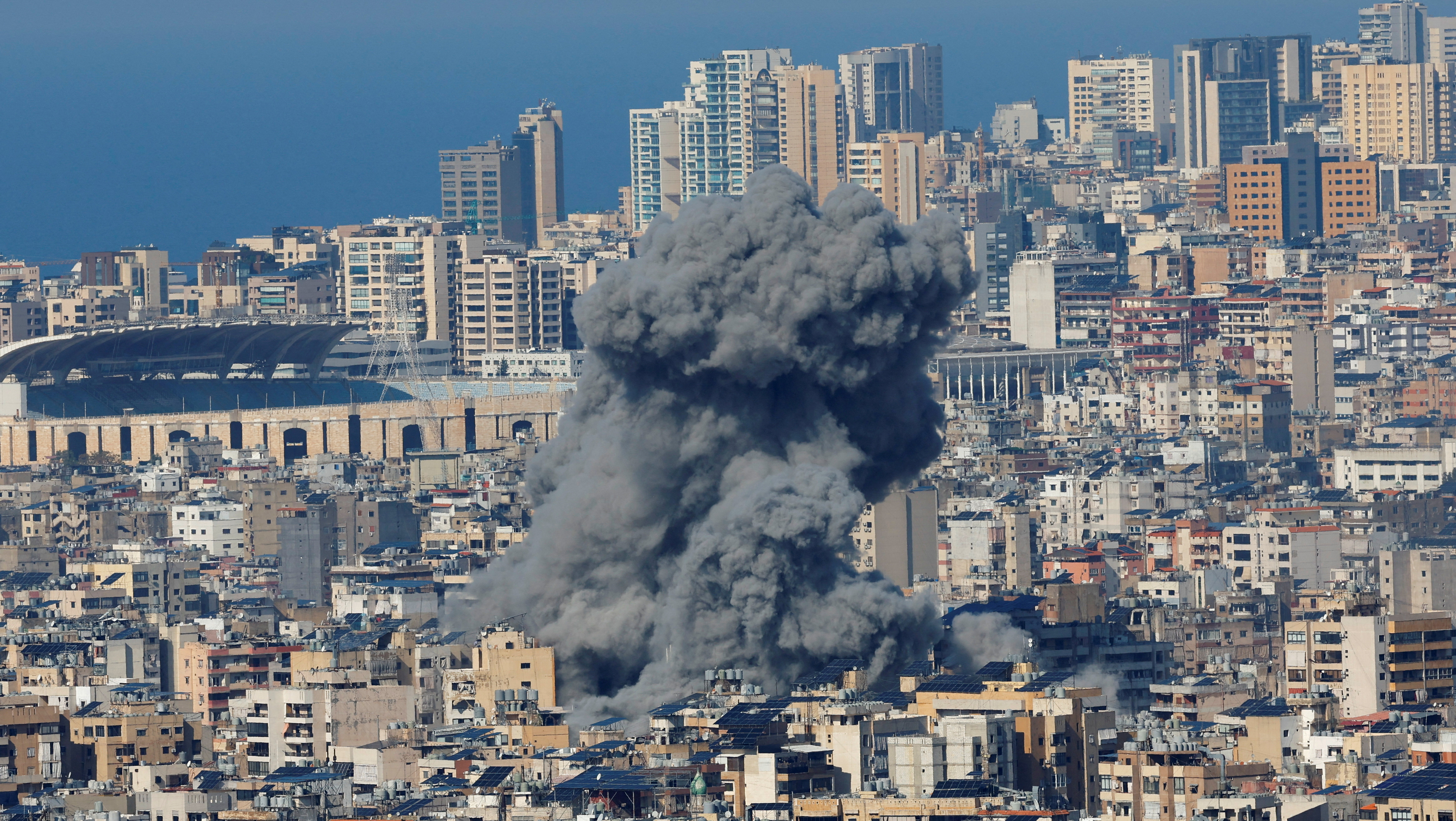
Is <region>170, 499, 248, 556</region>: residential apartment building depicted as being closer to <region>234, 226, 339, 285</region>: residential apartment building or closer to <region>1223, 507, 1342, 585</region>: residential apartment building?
<region>1223, 507, 1342, 585</region>: residential apartment building

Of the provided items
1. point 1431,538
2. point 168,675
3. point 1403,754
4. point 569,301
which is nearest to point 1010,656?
point 1403,754

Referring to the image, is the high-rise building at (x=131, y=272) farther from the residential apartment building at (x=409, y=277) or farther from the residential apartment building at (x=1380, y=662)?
the residential apartment building at (x=1380, y=662)

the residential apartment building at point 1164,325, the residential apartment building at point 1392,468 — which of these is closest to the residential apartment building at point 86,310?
the residential apartment building at point 1164,325

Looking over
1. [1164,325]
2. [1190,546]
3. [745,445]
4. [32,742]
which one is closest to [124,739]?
[32,742]

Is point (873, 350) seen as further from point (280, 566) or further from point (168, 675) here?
point (280, 566)

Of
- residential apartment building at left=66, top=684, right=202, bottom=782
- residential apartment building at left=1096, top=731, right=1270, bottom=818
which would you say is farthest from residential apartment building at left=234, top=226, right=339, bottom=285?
residential apartment building at left=1096, top=731, right=1270, bottom=818
